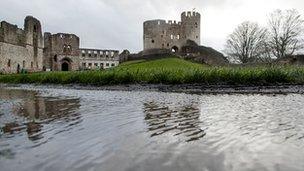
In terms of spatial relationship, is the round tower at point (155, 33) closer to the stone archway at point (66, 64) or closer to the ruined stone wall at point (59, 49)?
the ruined stone wall at point (59, 49)

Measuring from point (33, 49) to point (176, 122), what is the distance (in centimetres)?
5323

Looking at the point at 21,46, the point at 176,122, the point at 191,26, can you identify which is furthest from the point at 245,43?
the point at 176,122

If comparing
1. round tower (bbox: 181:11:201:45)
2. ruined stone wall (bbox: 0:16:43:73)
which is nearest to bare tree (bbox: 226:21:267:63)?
round tower (bbox: 181:11:201:45)

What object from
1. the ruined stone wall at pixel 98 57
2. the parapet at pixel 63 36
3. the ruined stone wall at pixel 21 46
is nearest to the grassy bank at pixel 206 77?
the ruined stone wall at pixel 21 46

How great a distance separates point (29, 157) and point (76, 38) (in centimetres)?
7241

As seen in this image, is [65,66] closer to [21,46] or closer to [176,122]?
[21,46]

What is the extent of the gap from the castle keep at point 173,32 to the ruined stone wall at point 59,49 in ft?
46.5

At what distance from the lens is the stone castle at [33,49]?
48.3m

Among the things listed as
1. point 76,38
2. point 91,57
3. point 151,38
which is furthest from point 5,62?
point 91,57

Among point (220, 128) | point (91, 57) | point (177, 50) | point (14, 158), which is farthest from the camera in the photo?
point (91, 57)

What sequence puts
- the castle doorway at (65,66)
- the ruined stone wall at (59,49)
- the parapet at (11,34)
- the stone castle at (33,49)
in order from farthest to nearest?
the castle doorway at (65,66) → the ruined stone wall at (59,49) → the stone castle at (33,49) → the parapet at (11,34)

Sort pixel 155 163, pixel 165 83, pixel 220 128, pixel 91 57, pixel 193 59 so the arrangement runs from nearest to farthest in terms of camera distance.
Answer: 1. pixel 155 163
2. pixel 220 128
3. pixel 165 83
4. pixel 193 59
5. pixel 91 57

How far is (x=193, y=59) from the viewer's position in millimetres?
62406

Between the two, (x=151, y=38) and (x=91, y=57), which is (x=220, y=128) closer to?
(x=151, y=38)
